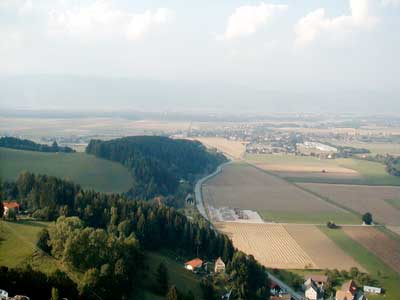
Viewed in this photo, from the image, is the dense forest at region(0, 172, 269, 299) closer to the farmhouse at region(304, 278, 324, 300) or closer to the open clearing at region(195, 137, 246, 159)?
the farmhouse at region(304, 278, 324, 300)

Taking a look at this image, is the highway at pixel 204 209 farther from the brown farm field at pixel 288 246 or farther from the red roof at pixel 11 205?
the red roof at pixel 11 205

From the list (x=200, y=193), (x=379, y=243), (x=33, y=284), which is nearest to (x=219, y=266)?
(x=33, y=284)

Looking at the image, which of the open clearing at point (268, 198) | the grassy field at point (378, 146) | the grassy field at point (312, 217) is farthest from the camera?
the grassy field at point (378, 146)

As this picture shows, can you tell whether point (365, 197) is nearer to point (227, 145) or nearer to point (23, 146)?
point (23, 146)

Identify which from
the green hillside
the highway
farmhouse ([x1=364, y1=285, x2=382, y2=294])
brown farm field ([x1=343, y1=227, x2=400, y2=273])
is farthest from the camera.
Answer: brown farm field ([x1=343, y1=227, x2=400, y2=273])

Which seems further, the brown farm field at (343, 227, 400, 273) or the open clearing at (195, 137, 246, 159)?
the open clearing at (195, 137, 246, 159)

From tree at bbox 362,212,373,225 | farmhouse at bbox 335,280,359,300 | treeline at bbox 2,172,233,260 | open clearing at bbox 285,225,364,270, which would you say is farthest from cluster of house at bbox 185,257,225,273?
tree at bbox 362,212,373,225

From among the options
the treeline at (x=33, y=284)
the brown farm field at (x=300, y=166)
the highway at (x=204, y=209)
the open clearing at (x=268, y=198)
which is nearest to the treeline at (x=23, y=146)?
the highway at (x=204, y=209)
